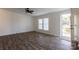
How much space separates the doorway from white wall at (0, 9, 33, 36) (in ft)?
2.32

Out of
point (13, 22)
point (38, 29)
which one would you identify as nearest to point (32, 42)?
point (38, 29)

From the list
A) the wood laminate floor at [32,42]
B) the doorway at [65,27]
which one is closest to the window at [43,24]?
the wood laminate floor at [32,42]

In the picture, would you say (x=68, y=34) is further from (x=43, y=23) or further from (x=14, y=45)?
(x=14, y=45)

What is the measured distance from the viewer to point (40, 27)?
83.1 inches

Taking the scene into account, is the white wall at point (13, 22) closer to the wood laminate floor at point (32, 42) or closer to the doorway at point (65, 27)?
the wood laminate floor at point (32, 42)

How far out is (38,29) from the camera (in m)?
2.09

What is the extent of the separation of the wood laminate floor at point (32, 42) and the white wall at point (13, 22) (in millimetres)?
117

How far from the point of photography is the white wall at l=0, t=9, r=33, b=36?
195 cm

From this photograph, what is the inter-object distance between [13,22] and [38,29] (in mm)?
590

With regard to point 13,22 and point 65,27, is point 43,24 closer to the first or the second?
point 65,27

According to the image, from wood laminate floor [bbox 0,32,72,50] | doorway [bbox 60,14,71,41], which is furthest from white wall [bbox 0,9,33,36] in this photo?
doorway [bbox 60,14,71,41]

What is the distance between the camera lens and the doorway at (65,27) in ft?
6.46
